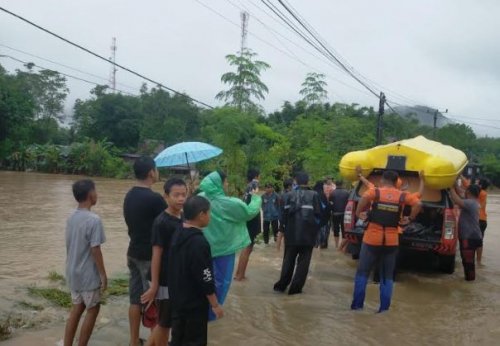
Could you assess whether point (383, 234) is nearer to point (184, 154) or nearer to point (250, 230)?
point (250, 230)

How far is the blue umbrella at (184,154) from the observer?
22.5ft

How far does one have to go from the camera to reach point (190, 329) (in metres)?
3.62

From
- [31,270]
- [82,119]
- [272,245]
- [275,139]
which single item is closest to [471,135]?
[82,119]

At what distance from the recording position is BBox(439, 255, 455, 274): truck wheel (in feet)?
27.6

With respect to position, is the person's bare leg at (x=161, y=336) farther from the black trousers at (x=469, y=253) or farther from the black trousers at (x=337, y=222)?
the black trousers at (x=337, y=222)

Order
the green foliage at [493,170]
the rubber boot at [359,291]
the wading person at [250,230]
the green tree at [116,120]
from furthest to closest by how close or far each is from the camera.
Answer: the green foliage at [493,170]
the green tree at [116,120]
the wading person at [250,230]
the rubber boot at [359,291]

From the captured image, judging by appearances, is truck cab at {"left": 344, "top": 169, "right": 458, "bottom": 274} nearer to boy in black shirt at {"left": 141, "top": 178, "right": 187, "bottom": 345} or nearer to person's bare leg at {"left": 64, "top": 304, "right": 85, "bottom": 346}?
boy in black shirt at {"left": 141, "top": 178, "right": 187, "bottom": 345}

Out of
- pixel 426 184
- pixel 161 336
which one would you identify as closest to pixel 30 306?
pixel 161 336

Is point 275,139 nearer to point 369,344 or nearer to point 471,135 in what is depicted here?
point 369,344

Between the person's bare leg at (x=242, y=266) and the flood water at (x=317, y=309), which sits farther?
the person's bare leg at (x=242, y=266)

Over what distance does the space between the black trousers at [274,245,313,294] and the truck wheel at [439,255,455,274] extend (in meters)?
2.85

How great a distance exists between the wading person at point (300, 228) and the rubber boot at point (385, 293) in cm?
102

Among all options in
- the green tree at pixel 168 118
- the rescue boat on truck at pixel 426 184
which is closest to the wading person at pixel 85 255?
the rescue boat on truck at pixel 426 184

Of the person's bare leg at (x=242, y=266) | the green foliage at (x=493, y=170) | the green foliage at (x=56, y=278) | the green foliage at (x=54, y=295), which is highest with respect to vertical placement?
the green foliage at (x=493, y=170)
